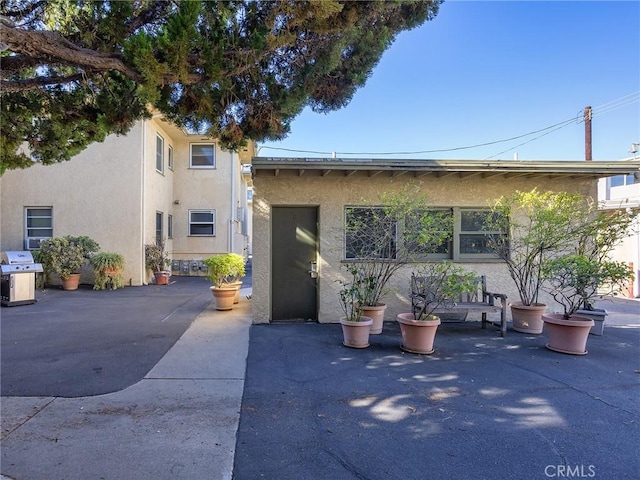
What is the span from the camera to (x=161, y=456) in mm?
2787

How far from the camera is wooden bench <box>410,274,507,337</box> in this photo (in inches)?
231

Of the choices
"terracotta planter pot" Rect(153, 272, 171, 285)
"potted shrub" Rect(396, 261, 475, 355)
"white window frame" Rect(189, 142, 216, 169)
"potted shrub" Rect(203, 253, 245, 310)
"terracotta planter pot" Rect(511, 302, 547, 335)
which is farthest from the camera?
"white window frame" Rect(189, 142, 216, 169)

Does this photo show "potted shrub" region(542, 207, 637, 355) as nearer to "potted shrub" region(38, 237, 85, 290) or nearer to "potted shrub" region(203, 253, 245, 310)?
"potted shrub" region(203, 253, 245, 310)

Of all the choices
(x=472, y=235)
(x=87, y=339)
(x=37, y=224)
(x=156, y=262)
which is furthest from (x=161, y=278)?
(x=472, y=235)

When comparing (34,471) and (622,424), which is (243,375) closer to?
(34,471)

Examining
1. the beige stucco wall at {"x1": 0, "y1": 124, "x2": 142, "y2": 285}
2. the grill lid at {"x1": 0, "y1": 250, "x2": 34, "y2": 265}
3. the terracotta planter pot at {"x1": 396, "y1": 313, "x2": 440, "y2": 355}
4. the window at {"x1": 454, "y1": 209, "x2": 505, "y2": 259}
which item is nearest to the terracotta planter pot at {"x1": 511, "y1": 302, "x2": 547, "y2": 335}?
the window at {"x1": 454, "y1": 209, "x2": 505, "y2": 259}

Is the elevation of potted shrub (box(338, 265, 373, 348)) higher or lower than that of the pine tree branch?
lower

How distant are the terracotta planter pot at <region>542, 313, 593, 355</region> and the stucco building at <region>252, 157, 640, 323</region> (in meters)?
1.96

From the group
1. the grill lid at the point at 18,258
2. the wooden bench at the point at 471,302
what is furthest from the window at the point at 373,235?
the grill lid at the point at 18,258

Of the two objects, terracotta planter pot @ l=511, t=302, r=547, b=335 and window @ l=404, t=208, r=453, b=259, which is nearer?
window @ l=404, t=208, r=453, b=259

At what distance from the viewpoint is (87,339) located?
616 centimetres

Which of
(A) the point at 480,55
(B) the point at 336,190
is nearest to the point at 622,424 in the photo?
(B) the point at 336,190

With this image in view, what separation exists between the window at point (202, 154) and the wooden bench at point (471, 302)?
43.5 ft

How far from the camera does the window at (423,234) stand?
19.4ft
